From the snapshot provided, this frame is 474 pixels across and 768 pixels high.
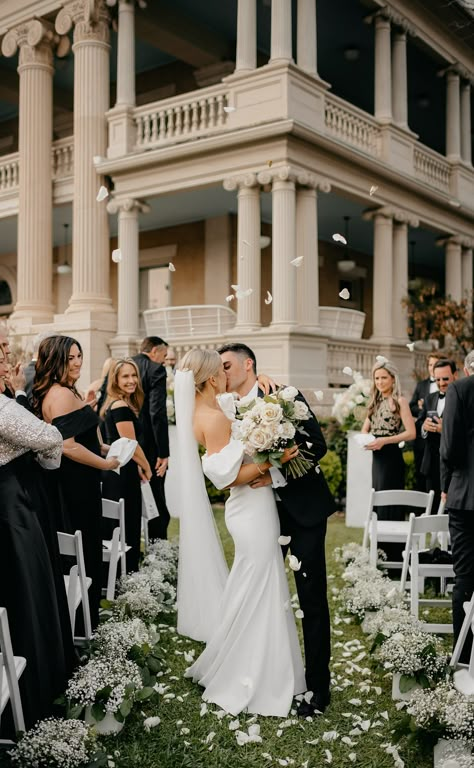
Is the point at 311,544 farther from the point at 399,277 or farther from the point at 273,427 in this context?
the point at 399,277

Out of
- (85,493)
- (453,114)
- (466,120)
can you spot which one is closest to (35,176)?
(453,114)

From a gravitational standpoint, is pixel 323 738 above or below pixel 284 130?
below

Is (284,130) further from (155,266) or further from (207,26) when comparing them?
(155,266)

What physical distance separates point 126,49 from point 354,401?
9.88 metres

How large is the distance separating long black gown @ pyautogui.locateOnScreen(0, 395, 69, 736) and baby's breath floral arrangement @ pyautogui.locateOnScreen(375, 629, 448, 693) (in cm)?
187

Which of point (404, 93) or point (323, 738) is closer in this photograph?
point (323, 738)

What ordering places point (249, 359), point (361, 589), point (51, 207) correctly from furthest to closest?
1. point (51, 207)
2. point (361, 589)
3. point (249, 359)

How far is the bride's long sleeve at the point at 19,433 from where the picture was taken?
338cm

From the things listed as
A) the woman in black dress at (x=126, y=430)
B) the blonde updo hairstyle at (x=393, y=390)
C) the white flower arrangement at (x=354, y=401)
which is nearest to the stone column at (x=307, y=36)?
the white flower arrangement at (x=354, y=401)

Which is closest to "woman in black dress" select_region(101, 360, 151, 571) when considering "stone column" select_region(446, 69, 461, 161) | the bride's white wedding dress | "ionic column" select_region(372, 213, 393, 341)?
the bride's white wedding dress

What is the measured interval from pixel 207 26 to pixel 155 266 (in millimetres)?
6181

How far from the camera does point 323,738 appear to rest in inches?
153

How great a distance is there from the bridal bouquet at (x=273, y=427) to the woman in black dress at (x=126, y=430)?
2.42 m

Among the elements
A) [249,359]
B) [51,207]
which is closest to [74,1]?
[51,207]
